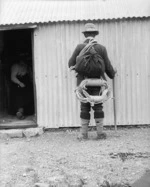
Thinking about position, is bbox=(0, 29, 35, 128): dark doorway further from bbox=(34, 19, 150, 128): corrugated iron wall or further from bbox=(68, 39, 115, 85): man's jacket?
bbox=(68, 39, 115, 85): man's jacket

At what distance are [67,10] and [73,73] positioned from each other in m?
1.56

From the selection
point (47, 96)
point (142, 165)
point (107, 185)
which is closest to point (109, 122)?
point (47, 96)

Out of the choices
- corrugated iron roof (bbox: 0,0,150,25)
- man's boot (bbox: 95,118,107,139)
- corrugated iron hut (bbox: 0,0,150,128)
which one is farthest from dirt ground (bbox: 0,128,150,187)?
corrugated iron roof (bbox: 0,0,150,25)

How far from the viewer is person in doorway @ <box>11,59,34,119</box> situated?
11773mm

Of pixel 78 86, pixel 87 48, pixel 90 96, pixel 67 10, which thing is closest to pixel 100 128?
pixel 90 96

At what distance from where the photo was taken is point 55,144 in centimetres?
888

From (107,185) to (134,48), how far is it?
466 centimetres

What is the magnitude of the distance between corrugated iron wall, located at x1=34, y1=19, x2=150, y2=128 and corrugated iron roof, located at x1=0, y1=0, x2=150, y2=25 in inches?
7.3

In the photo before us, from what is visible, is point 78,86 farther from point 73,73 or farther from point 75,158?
point 75,158

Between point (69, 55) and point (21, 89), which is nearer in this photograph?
point (69, 55)

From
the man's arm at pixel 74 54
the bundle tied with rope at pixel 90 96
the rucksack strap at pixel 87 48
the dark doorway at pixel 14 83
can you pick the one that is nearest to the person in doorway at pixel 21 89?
the dark doorway at pixel 14 83

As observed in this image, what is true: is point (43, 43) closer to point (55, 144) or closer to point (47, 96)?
point (47, 96)

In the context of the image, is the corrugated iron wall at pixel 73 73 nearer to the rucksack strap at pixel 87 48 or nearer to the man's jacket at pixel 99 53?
the man's jacket at pixel 99 53

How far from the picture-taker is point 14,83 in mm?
12211
